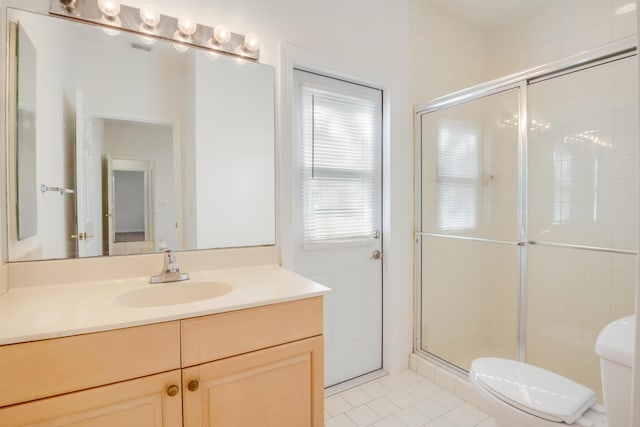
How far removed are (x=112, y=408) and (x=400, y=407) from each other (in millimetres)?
1533

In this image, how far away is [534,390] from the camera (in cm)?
128

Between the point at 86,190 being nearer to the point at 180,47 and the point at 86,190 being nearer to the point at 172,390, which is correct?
A: the point at 180,47

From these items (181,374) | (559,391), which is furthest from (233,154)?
(559,391)

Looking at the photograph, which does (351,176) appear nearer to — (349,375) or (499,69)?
(349,375)

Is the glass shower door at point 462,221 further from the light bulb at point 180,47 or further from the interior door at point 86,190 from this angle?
the interior door at point 86,190

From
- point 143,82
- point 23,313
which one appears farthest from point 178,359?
point 143,82

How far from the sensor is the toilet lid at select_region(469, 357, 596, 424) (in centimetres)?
116

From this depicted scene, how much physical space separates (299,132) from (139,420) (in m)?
1.50

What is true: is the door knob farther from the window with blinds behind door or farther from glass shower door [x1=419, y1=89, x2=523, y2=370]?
glass shower door [x1=419, y1=89, x2=523, y2=370]

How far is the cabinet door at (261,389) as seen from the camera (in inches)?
38.2

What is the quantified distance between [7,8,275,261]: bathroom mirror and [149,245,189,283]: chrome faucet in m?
0.13

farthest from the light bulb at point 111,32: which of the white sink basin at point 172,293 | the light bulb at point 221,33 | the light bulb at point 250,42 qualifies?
the white sink basin at point 172,293

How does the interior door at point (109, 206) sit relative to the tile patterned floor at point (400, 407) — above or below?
above

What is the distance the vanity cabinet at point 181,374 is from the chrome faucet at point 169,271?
1.37ft
